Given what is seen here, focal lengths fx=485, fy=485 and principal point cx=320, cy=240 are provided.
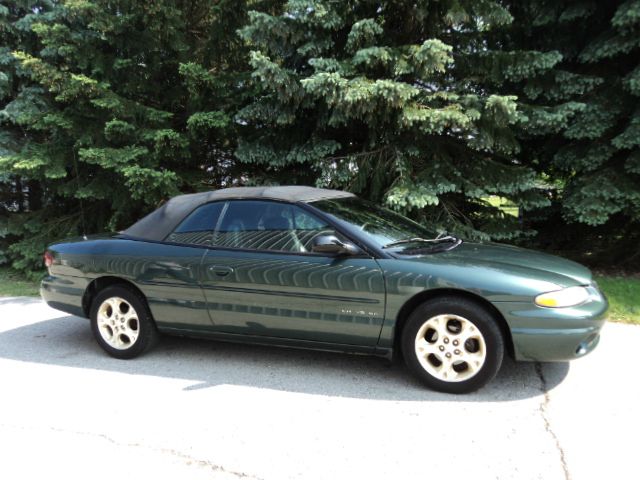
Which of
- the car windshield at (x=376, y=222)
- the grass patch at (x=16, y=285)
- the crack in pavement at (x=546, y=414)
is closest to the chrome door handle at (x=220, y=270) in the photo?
the car windshield at (x=376, y=222)

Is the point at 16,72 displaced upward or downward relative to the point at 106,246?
upward

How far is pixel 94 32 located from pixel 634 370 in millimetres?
8613

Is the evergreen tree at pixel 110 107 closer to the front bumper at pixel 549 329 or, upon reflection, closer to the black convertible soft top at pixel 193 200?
the black convertible soft top at pixel 193 200

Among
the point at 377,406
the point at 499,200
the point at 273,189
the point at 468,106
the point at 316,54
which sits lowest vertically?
the point at 377,406

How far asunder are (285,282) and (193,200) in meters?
1.33

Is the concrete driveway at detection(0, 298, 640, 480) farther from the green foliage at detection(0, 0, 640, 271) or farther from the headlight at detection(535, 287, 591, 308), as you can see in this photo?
the green foliage at detection(0, 0, 640, 271)

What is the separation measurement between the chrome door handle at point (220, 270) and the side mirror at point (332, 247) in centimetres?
77

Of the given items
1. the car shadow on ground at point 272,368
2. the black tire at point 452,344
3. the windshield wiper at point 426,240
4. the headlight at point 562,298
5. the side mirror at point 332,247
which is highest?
the windshield wiper at point 426,240

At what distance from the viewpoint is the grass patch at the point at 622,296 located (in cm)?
526

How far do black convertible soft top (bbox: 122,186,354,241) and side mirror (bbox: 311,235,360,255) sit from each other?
1.83 ft

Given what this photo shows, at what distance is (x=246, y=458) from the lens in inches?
108

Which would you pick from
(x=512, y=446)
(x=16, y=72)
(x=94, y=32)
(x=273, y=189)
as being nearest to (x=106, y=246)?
(x=273, y=189)

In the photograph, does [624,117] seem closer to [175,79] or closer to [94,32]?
Answer: [175,79]

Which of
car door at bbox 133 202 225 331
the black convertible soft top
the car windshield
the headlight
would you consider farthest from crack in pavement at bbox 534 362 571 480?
car door at bbox 133 202 225 331
